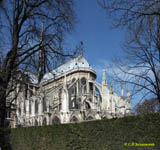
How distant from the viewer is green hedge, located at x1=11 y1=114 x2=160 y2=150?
6.67 metres

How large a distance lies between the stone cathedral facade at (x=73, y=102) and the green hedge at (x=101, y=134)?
19.6 m

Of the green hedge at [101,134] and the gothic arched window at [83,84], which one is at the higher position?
the gothic arched window at [83,84]

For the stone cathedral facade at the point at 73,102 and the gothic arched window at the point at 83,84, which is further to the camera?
the gothic arched window at the point at 83,84

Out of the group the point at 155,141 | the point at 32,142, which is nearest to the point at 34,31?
the point at 32,142

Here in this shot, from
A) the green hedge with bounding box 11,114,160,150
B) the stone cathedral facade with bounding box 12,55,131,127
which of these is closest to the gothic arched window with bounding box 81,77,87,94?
the stone cathedral facade with bounding box 12,55,131,127

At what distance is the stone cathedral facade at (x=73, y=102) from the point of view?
33.9m

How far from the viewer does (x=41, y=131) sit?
1195 centimetres

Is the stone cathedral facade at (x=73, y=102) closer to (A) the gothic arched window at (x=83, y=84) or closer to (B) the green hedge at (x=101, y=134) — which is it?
(A) the gothic arched window at (x=83, y=84)

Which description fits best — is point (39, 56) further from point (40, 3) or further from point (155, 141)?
point (155, 141)

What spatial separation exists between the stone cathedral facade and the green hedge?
19.6 m

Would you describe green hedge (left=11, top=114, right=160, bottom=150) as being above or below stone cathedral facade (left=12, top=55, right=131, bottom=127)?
below

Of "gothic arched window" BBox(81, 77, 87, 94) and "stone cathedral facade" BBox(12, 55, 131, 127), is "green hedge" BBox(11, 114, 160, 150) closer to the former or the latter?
"stone cathedral facade" BBox(12, 55, 131, 127)

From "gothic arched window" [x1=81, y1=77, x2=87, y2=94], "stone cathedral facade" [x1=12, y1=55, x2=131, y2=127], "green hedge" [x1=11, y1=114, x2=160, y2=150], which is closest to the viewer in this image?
"green hedge" [x1=11, y1=114, x2=160, y2=150]

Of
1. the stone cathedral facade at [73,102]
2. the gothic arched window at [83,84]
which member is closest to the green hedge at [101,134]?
the stone cathedral facade at [73,102]
